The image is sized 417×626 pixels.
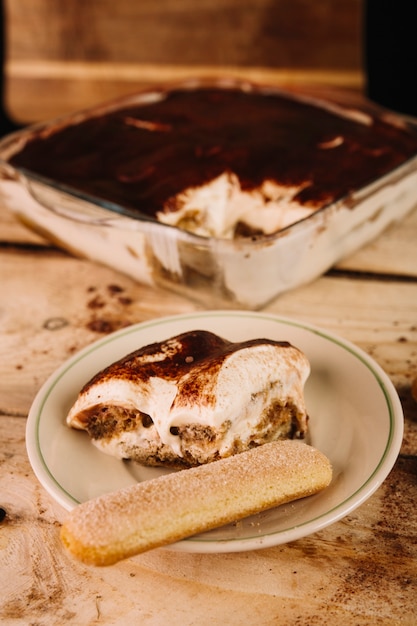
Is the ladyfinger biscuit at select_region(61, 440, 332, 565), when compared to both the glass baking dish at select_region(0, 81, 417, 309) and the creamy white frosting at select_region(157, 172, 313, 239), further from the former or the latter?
the creamy white frosting at select_region(157, 172, 313, 239)

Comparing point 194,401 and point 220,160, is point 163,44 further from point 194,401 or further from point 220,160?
point 194,401

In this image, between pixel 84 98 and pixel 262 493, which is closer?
Answer: pixel 262 493

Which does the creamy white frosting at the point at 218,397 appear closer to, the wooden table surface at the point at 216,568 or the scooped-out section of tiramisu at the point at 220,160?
the wooden table surface at the point at 216,568

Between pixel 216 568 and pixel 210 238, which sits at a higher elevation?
pixel 210 238

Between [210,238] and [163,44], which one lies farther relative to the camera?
[163,44]

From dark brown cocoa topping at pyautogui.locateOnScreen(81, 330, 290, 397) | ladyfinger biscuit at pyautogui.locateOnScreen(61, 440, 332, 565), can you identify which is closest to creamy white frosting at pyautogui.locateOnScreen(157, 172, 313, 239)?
dark brown cocoa topping at pyautogui.locateOnScreen(81, 330, 290, 397)

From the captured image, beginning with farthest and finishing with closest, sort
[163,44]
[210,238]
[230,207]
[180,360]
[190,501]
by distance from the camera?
[163,44] → [230,207] → [210,238] → [180,360] → [190,501]

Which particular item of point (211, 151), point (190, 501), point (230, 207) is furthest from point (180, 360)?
point (211, 151)

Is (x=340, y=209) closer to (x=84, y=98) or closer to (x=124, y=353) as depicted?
(x=124, y=353)

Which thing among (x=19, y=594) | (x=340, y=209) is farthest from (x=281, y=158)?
(x=19, y=594)
